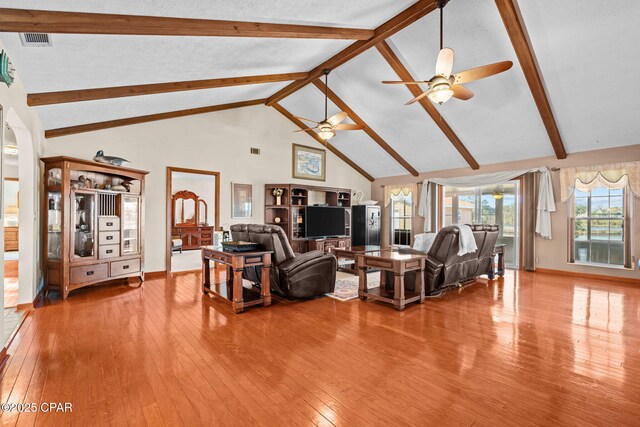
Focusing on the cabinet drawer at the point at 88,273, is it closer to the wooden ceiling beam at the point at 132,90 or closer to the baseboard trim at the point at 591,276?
the wooden ceiling beam at the point at 132,90

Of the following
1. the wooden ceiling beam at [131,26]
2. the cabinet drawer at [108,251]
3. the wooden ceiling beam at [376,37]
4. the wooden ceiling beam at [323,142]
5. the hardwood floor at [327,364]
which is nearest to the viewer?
the hardwood floor at [327,364]

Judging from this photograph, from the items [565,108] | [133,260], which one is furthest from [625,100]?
[133,260]

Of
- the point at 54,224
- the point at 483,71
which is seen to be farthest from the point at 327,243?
the point at 54,224

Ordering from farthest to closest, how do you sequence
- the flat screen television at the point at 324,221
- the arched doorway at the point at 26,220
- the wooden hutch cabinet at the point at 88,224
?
the flat screen television at the point at 324,221
the wooden hutch cabinet at the point at 88,224
the arched doorway at the point at 26,220

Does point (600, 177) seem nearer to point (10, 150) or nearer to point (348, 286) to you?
point (348, 286)

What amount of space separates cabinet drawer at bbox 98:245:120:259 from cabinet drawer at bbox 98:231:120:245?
0.19 feet

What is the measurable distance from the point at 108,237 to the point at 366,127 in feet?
18.0

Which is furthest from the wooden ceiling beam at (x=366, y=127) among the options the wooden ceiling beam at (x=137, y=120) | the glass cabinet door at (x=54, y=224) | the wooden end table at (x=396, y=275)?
the glass cabinet door at (x=54, y=224)

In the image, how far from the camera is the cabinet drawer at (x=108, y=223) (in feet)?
14.2

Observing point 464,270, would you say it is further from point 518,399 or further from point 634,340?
point 518,399

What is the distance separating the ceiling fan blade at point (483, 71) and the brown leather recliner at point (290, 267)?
2.79 metres

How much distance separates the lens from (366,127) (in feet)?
22.9

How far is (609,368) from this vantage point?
222 cm

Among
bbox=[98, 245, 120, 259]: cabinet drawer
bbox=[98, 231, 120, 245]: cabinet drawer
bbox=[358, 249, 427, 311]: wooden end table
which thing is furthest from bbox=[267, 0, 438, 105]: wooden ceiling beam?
bbox=[98, 245, 120, 259]: cabinet drawer
